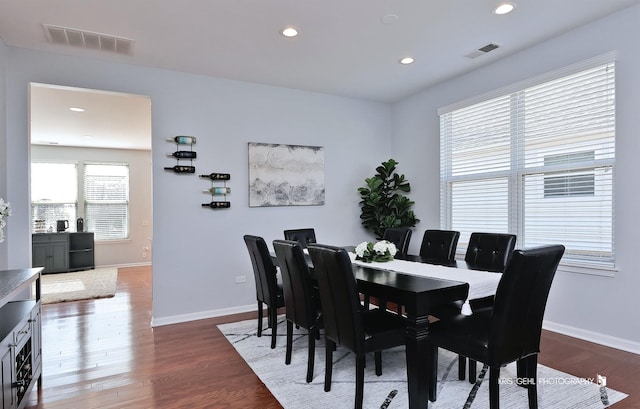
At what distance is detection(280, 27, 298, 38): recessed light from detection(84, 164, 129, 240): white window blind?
22.8 ft

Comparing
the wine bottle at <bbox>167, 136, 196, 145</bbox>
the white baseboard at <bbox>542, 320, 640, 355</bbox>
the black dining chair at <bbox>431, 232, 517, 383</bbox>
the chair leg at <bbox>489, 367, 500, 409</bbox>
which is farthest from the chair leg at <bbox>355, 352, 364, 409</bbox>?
the wine bottle at <bbox>167, 136, 196, 145</bbox>

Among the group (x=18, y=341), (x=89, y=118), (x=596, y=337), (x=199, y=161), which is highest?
(x=89, y=118)

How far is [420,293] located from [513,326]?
1.65 ft

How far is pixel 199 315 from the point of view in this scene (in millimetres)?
4445

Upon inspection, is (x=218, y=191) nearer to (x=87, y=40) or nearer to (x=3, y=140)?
(x=87, y=40)

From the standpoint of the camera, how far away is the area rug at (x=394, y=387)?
7.82 ft

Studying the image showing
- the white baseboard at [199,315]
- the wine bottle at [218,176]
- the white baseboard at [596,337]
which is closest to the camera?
the white baseboard at [596,337]

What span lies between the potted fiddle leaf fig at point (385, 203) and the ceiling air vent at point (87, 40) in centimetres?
345

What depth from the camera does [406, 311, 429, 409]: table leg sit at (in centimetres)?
213

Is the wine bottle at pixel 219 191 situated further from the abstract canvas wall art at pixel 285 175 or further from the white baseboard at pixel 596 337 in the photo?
the white baseboard at pixel 596 337

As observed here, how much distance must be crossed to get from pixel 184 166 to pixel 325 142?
2012 mm

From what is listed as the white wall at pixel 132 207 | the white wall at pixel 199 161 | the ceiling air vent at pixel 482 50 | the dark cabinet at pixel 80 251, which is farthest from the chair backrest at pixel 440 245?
the dark cabinet at pixel 80 251

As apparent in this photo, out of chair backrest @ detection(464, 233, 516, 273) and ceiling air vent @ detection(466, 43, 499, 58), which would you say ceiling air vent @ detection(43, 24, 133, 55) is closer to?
ceiling air vent @ detection(466, 43, 499, 58)

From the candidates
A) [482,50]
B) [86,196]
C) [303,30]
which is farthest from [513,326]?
[86,196]
